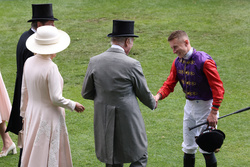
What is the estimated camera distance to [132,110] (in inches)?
197

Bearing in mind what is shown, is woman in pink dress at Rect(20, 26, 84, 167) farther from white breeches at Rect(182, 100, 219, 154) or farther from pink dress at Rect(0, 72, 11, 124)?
white breeches at Rect(182, 100, 219, 154)

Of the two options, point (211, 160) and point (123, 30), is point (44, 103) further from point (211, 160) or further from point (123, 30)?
point (211, 160)

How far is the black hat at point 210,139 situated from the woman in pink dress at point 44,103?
1.48m

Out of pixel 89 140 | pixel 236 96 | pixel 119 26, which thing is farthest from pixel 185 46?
pixel 236 96

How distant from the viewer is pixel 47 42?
17.3ft

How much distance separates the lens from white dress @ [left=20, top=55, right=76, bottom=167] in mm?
5145

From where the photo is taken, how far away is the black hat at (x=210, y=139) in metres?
5.34

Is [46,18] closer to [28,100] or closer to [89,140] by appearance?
[28,100]

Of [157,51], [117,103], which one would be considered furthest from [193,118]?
[157,51]

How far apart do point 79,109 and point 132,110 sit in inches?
29.2

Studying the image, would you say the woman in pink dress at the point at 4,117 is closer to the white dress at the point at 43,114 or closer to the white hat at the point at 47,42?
the white dress at the point at 43,114

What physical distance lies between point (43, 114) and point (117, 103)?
0.95 m

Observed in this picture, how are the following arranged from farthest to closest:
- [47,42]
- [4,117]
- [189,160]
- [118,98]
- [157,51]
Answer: [157,51] → [4,117] → [189,160] → [47,42] → [118,98]

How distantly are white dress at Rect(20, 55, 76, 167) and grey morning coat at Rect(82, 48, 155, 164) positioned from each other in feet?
1.22
